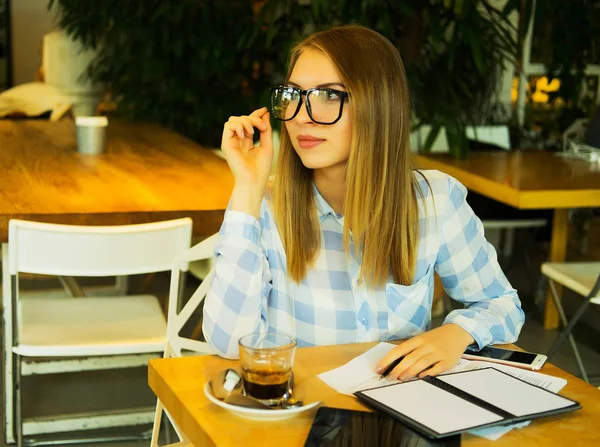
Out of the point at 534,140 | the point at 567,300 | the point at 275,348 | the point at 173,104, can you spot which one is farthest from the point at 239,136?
the point at 534,140

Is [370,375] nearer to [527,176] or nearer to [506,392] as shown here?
[506,392]

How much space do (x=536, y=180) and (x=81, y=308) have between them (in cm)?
209

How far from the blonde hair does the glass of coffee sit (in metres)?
0.40

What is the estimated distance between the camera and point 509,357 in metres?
1.58

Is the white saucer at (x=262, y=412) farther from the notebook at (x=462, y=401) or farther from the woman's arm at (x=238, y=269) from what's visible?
the woman's arm at (x=238, y=269)

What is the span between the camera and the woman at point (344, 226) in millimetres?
1646

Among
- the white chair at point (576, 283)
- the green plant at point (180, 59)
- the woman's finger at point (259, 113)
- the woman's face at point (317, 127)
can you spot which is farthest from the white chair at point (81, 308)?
the green plant at point (180, 59)

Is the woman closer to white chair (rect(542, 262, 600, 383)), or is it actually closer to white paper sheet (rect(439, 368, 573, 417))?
white paper sheet (rect(439, 368, 573, 417))

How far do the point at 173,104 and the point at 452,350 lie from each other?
4165 millimetres

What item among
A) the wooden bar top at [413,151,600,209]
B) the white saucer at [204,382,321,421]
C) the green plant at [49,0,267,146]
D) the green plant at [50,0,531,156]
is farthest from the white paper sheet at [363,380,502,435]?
the green plant at [49,0,267,146]

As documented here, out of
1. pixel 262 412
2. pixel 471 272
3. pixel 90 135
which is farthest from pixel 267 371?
pixel 90 135

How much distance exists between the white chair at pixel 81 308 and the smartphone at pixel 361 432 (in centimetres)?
119

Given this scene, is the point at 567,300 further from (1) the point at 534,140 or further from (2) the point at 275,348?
(2) the point at 275,348

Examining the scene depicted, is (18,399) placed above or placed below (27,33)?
below
